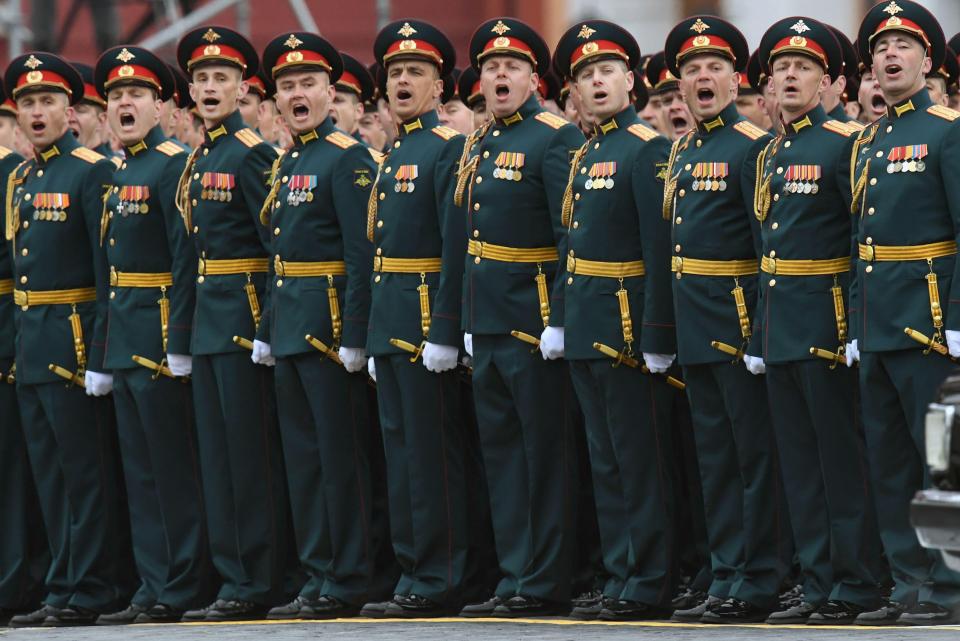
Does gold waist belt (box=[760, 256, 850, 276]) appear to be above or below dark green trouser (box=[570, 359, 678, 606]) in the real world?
above

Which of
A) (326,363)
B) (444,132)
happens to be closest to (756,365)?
(444,132)

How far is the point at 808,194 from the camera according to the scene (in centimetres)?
1066

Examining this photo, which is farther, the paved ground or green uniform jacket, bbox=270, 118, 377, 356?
green uniform jacket, bbox=270, 118, 377, 356

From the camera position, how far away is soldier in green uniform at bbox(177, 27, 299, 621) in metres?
12.2

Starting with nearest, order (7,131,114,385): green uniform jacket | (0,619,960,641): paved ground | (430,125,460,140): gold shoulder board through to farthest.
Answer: (0,619,960,641): paved ground
(430,125,460,140): gold shoulder board
(7,131,114,385): green uniform jacket

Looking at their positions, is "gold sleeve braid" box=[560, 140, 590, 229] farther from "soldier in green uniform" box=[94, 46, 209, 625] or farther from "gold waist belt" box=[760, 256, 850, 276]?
"soldier in green uniform" box=[94, 46, 209, 625]

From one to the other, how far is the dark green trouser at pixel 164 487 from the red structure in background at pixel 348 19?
45.4 feet

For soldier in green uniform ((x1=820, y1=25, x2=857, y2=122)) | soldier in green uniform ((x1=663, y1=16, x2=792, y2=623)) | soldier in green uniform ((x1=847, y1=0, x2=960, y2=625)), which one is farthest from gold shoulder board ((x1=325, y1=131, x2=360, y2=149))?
soldier in green uniform ((x1=847, y1=0, x2=960, y2=625))

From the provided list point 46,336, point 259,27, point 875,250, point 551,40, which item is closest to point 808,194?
point 875,250

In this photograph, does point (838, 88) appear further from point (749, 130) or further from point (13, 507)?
point (13, 507)

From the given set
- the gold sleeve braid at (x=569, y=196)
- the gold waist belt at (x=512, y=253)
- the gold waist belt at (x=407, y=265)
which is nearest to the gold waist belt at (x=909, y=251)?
the gold sleeve braid at (x=569, y=196)

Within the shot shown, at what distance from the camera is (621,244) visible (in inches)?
442

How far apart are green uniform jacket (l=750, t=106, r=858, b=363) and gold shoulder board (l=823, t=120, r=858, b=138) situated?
1.7 inches

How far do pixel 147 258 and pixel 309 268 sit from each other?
97 centimetres
